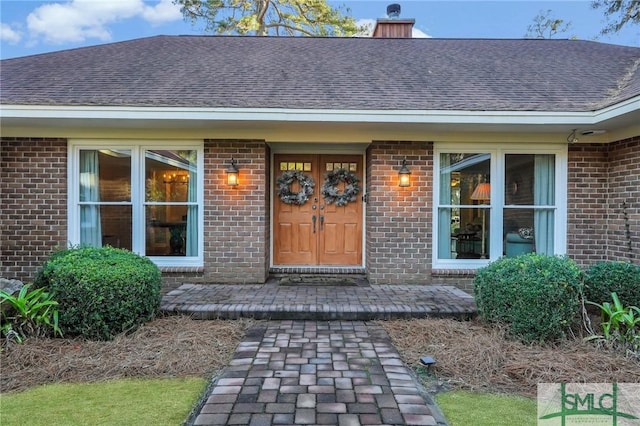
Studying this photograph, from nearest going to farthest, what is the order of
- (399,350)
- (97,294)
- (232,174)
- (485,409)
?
(485,409), (399,350), (97,294), (232,174)

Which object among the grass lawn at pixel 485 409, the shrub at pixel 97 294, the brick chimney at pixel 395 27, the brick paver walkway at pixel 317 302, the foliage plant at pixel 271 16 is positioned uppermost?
the foliage plant at pixel 271 16

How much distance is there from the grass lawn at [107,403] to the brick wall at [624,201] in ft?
19.2

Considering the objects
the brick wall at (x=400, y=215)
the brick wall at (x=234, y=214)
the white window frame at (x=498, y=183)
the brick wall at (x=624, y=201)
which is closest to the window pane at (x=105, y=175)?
the brick wall at (x=234, y=214)

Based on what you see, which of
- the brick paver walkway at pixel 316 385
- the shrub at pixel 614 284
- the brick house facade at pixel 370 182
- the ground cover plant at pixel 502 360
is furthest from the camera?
the brick house facade at pixel 370 182

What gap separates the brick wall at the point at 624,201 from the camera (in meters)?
5.12

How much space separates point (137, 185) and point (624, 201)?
7.20 metres

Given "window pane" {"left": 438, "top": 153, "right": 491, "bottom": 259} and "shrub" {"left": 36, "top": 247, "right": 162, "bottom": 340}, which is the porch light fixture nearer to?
"window pane" {"left": 438, "top": 153, "right": 491, "bottom": 259}

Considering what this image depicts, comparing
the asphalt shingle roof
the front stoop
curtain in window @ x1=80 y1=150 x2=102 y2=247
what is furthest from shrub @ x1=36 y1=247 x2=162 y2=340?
the asphalt shingle roof

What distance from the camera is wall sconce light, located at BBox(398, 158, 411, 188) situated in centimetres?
557

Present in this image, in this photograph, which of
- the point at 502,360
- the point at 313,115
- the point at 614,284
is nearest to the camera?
the point at 502,360

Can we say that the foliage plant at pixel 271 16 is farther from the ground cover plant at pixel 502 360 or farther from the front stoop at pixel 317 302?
the ground cover plant at pixel 502 360

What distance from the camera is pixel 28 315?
3492 mm

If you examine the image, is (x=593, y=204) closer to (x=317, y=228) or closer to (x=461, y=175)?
(x=461, y=175)

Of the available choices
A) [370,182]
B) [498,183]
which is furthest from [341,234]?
[498,183]
